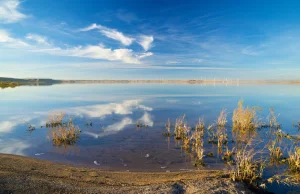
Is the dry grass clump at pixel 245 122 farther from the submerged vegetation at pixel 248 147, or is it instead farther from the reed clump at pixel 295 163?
the reed clump at pixel 295 163

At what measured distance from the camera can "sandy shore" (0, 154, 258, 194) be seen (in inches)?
317

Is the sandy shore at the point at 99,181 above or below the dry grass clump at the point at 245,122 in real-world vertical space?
below

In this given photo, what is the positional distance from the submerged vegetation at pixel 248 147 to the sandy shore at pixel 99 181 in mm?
1179

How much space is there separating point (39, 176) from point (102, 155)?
15.9 feet

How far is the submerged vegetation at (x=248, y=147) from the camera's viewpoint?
9633mm

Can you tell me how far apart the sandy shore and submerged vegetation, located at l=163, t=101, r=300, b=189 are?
46.4 inches

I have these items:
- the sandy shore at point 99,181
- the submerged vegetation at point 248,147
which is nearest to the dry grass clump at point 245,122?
the submerged vegetation at point 248,147

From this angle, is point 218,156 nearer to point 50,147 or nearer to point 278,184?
point 278,184

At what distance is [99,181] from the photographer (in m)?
9.29

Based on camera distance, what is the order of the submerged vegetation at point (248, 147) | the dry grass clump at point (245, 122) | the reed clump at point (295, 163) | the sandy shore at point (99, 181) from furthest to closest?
the dry grass clump at point (245, 122) < the reed clump at point (295, 163) < the submerged vegetation at point (248, 147) < the sandy shore at point (99, 181)

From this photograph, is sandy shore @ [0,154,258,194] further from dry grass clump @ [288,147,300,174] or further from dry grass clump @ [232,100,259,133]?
dry grass clump @ [232,100,259,133]

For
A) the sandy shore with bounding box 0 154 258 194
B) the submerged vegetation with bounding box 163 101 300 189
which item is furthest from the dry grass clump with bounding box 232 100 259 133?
the sandy shore with bounding box 0 154 258 194

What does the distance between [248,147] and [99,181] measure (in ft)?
35.8

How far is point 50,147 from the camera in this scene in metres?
15.4
